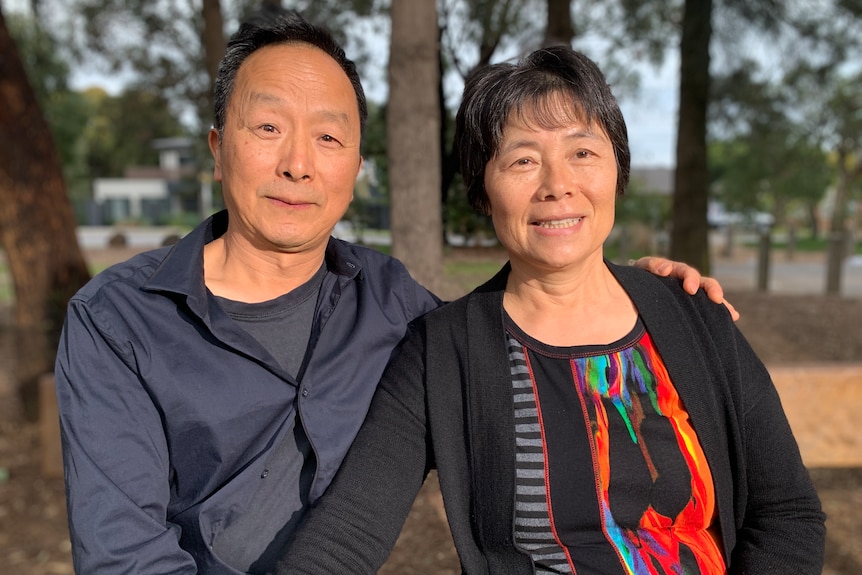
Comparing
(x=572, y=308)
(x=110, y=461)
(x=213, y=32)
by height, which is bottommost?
(x=110, y=461)

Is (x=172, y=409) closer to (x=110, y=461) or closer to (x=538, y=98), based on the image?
(x=110, y=461)

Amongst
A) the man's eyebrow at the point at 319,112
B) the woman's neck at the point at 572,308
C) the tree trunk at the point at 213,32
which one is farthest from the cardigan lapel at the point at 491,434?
the tree trunk at the point at 213,32

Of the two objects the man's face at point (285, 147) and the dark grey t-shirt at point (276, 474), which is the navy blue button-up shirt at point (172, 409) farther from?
the man's face at point (285, 147)

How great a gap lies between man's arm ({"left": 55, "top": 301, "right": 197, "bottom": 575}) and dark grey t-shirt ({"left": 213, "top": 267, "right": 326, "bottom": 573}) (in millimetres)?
167

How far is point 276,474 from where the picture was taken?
Answer: 2.09 meters

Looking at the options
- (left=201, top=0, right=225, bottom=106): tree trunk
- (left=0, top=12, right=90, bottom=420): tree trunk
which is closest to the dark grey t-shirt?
(left=0, top=12, right=90, bottom=420): tree trunk

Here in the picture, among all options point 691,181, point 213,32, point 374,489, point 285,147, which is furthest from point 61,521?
point 691,181

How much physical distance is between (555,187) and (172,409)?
3.72 ft

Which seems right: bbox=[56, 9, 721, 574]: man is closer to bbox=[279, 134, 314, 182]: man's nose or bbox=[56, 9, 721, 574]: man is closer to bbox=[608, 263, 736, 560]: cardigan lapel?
bbox=[279, 134, 314, 182]: man's nose

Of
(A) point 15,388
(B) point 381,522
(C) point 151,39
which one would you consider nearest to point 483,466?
(B) point 381,522

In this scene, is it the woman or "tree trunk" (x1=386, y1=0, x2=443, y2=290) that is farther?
"tree trunk" (x1=386, y1=0, x2=443, y2=290)

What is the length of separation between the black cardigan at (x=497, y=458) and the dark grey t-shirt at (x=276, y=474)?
136mm

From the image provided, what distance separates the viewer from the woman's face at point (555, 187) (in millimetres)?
1983

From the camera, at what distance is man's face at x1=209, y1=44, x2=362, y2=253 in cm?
208
